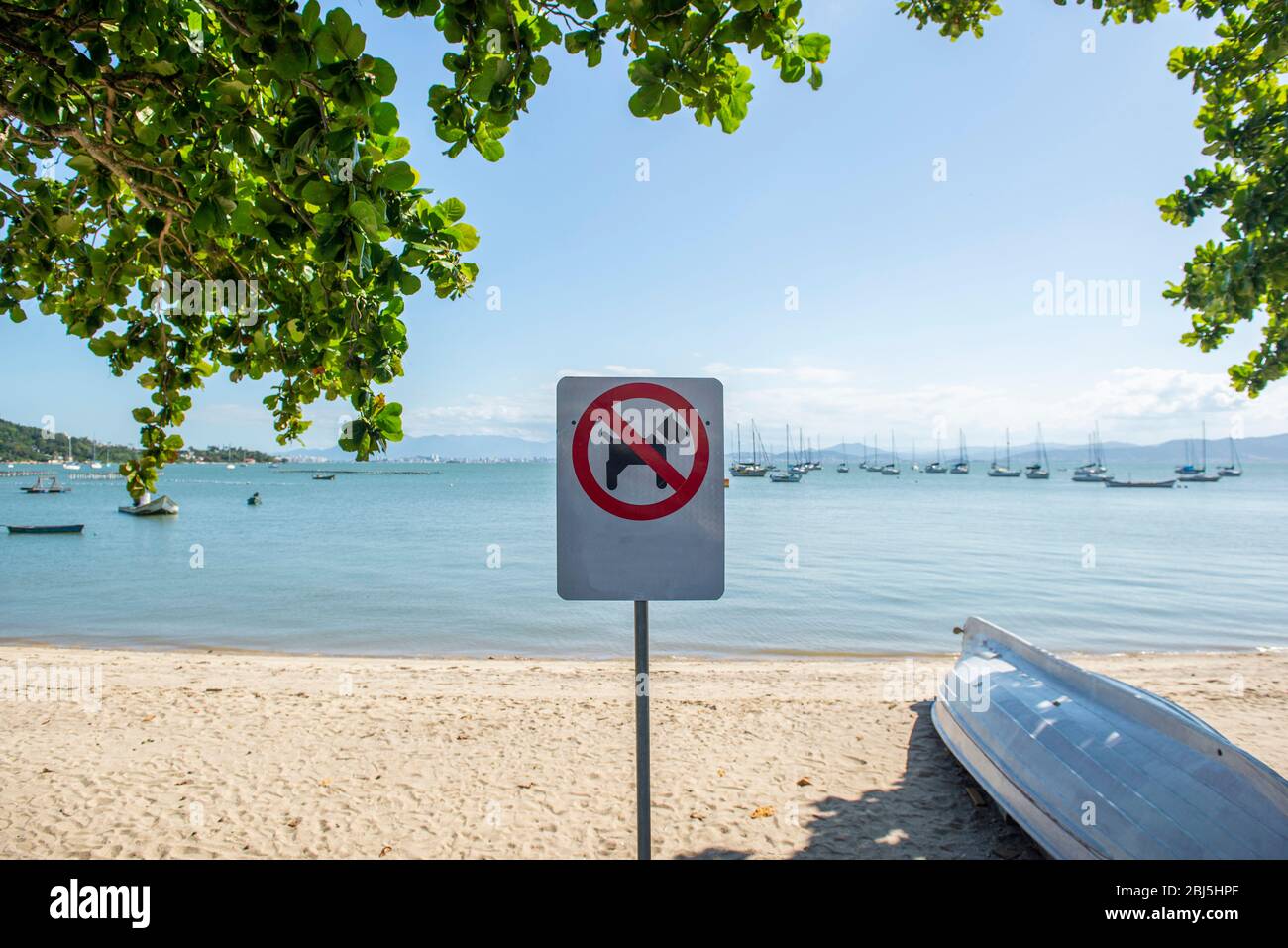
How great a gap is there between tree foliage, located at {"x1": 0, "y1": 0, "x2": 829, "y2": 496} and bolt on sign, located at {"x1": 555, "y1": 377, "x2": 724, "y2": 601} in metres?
0.74

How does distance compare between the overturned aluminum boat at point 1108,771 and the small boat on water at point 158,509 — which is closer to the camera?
the overturned aluminum boat at point 1108,771

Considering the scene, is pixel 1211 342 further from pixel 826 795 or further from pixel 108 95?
pixel 108 95

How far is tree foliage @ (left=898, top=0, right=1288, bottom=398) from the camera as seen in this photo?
4492 millimetres

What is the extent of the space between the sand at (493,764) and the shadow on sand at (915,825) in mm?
20

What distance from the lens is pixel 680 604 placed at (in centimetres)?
1683

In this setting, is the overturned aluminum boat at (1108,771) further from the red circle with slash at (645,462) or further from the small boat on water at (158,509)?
the small boat on water at (158,509)

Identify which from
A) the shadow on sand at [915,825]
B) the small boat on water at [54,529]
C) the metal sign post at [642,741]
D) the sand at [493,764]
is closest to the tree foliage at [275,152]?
the metal sign post at [642,741]

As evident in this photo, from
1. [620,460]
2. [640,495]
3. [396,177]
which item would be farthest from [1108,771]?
[396,177]

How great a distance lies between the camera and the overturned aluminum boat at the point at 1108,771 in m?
3.58

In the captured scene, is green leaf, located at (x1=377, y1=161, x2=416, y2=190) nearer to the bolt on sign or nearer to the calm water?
the bolt on sign

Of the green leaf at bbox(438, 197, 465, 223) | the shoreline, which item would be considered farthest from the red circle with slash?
the shoreline

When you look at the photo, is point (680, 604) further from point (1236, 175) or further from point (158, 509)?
point (158, 509)

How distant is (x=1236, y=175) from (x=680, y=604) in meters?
13.5
